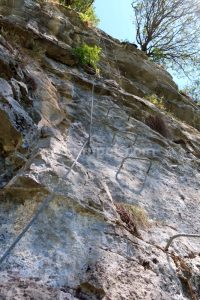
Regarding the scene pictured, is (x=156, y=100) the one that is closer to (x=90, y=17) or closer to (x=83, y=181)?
(x=90, y=17)

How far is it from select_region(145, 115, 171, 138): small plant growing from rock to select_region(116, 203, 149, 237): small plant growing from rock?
3.27 m

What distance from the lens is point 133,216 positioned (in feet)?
14.8

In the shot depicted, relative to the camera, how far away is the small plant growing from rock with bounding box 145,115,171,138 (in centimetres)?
796

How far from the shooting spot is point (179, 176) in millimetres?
6547

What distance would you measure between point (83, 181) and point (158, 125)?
4.04 meters

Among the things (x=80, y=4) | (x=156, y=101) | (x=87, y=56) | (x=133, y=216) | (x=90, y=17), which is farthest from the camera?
(x=80, y=4)

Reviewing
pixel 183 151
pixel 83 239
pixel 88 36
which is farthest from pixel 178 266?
pixel 88 36

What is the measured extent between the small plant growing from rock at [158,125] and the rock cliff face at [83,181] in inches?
1.2

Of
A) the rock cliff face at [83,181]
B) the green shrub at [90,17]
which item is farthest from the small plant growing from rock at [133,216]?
the green shrub at [90,17]

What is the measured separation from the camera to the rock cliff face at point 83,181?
3.32 metres

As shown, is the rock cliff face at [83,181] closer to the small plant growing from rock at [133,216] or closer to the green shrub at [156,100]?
the small plant growing from rock at [133,216]

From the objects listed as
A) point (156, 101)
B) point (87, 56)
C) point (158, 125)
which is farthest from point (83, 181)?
point (156, 101)

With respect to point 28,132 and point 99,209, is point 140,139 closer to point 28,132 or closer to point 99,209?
point 28,132

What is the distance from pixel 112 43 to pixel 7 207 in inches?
329
